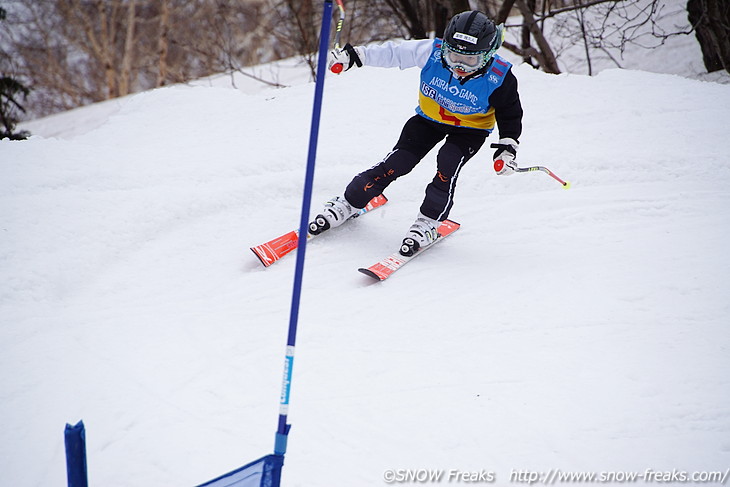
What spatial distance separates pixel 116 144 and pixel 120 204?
1.21 meters

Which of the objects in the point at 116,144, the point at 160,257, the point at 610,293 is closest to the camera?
the point at 610,293

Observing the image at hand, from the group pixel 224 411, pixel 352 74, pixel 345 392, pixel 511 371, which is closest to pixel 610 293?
pixel 511 371

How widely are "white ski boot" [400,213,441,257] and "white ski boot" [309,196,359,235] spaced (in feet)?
1.66

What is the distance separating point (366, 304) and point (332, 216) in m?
0.87

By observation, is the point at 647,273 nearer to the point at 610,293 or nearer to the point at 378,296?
the point at 610,293

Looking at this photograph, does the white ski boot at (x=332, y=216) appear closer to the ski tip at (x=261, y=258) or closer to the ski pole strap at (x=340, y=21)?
the ski tip at (x=261, y=258)

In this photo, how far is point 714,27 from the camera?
23.4 feet

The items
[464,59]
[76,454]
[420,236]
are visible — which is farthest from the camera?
[420,236]

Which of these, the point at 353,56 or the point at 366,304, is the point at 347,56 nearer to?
the point at 353,56

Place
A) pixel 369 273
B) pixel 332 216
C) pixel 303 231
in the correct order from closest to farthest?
pixel 303 231, pixel 369 273, pixel 332 216

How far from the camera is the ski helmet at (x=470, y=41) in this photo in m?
2.96

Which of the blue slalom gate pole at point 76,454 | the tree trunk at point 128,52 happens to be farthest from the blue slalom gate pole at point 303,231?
the tree trunk at point 128,52

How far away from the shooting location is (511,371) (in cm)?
253

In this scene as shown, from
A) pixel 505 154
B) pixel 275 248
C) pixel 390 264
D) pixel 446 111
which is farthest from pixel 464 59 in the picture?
pixel 275 248
